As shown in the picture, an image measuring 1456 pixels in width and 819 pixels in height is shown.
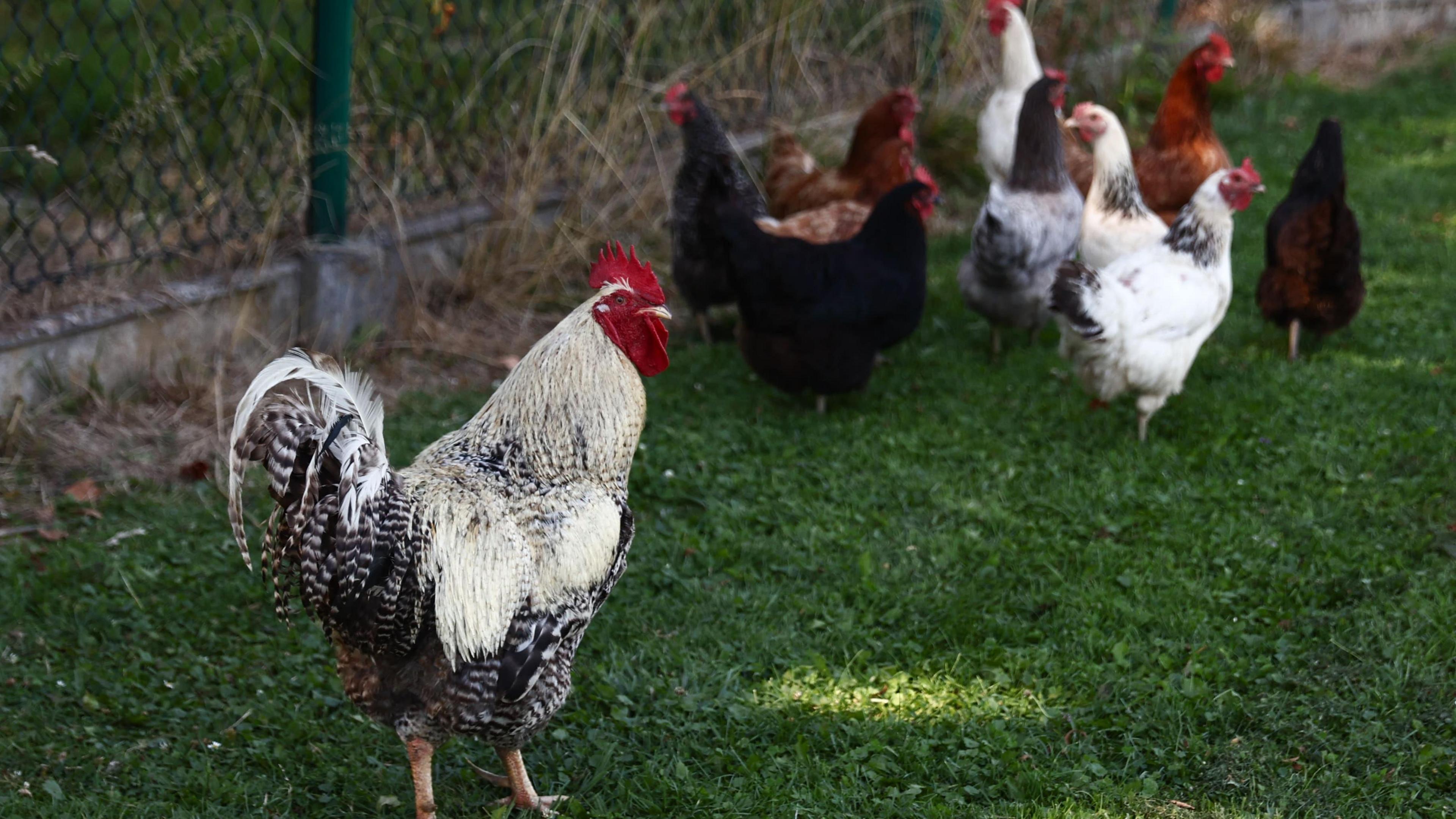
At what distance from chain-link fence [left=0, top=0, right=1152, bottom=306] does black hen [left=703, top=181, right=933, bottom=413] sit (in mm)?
1683

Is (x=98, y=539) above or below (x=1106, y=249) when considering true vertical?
below

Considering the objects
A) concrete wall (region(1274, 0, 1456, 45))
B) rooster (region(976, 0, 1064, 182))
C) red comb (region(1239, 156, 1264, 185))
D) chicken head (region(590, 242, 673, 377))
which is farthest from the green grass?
concrete wall (region(1274, 0, 1456, 45))

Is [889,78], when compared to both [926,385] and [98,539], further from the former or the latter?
[98,539]

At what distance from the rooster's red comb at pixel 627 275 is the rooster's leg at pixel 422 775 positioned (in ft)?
4.19

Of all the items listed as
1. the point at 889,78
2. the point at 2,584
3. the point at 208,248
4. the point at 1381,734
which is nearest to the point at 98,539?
the point at 2,584

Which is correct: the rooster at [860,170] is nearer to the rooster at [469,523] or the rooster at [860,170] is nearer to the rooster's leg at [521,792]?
the rooster at [469,523]

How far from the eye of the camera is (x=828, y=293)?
5426 millimetres

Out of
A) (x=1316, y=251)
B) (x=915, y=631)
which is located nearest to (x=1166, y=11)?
(x=1316, y=251)

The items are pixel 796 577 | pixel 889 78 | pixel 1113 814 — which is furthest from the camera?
pixel 889 78

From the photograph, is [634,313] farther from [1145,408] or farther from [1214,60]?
[1214,60]

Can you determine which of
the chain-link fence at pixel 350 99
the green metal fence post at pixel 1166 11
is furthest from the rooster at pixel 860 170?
the green metal fence post at pixel 1166 11

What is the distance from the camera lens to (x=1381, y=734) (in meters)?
3.34

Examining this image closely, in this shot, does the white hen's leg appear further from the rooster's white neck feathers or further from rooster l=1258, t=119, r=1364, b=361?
the rooster's white neck feathers

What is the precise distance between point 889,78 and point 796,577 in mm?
5750
